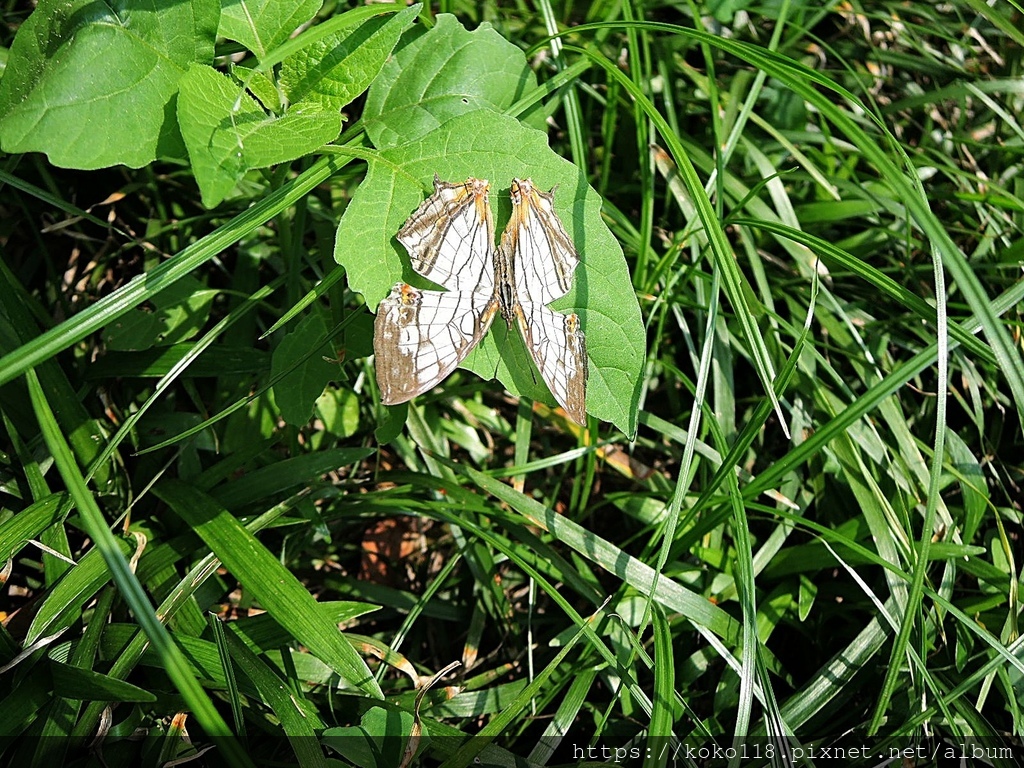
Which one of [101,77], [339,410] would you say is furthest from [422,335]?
[339,410]

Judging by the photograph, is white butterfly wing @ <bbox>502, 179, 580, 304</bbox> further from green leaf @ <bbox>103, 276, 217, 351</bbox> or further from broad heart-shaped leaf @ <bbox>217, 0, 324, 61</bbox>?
green leaf @ <bbox>103, 276, 217, 351</bbox>

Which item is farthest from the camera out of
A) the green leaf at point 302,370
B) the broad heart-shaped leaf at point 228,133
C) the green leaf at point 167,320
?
the green leaf at point 167,320

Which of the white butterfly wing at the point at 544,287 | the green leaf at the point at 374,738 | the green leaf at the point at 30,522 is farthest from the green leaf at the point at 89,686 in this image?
the white butterfly wing at the point at 544,287

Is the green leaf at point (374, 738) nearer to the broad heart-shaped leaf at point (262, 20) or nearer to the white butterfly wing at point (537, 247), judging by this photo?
the white butterfly wing at point (537, 247)

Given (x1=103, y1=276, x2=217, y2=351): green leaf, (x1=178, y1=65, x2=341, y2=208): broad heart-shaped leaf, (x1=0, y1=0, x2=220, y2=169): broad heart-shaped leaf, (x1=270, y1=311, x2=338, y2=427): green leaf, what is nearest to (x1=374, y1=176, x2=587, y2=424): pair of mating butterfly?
(x1=178, y1=65, x2=341, y2=208): broad heart-shaped leaf

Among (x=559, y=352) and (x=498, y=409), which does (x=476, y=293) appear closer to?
(x=559, y=352)

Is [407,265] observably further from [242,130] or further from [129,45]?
[129,45]

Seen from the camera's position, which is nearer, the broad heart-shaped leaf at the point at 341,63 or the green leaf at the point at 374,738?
the broad heart-shaped leaf at the point at 341,63

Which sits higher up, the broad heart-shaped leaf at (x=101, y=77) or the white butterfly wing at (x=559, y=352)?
the broad heart-shaped leaf at (x=101, y=77)
